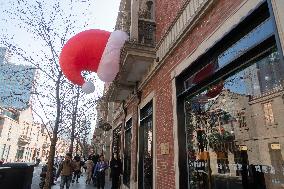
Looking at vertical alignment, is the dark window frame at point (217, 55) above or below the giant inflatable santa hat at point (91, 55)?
below

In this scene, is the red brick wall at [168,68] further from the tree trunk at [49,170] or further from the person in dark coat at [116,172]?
the person in dark coat at [116,172]

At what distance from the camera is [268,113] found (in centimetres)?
333

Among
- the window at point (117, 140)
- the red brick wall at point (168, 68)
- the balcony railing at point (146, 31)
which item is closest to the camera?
the red brick wall at point (168, 68)

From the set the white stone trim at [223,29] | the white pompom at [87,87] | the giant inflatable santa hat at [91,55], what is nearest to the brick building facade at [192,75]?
the white stone trim at [223,29]

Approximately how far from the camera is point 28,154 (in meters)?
68.6

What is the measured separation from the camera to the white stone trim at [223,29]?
3254 mm

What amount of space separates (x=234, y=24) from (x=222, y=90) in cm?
114

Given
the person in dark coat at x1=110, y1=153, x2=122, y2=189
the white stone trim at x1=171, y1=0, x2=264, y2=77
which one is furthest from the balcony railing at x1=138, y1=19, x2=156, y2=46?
the person in dark coat at x1=110, y1=153, x2=122, y2=189

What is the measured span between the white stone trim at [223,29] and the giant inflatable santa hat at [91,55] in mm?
2117

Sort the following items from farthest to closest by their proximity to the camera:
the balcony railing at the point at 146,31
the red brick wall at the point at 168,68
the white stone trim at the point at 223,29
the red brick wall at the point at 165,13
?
the balcony railing at the point at 146,31, the red brick wall at the point at 165,13, the red brick wall at the point at 168,68, the white stone trim at the point at 223,29

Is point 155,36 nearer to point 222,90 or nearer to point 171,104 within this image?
point 171,104

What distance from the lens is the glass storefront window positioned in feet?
10.5

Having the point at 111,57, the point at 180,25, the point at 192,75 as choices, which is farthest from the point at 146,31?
the point at 192,75

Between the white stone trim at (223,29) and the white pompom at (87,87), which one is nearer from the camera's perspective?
the white stone trim at (223,29)
